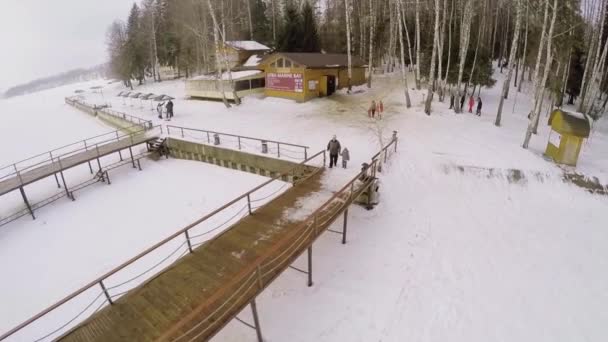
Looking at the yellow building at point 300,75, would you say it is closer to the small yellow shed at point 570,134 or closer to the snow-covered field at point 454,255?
the snow-covered field at point 454,255

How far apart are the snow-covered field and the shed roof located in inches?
61.5

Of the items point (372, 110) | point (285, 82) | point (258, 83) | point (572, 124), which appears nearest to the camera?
point (572, 124)

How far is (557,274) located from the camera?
897cm

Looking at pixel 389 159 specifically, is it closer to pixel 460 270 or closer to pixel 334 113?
pixel 460 270

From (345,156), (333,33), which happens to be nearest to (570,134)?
(345,156)

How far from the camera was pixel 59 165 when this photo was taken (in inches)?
660

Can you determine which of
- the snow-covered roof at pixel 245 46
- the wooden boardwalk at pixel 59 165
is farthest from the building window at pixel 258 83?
the wooden boardwalk at pixel 59 165

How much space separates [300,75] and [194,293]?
75.6 feet

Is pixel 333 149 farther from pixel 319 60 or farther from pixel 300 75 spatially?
pixel 319 60

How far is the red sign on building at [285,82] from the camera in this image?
27000 mm

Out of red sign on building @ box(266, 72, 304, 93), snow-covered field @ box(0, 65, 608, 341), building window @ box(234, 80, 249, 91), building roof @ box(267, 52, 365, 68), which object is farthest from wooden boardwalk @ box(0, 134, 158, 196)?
building roof @ box(267, 52, 365, 68)

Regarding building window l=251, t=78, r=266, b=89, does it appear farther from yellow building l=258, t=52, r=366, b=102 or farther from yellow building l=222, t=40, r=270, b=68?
yellow building l=222, t=40, r=270, b=68

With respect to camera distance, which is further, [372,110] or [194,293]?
[372,110]

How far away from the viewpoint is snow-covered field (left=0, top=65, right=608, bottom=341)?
751 cm
